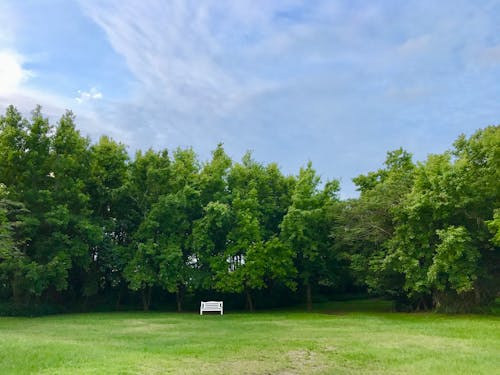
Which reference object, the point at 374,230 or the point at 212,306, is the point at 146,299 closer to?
the point at 212,306

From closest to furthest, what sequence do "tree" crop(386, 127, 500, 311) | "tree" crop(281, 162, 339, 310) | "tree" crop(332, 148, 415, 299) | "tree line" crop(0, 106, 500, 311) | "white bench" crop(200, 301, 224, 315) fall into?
"tree" crop(386, 127, 500, 311), "tree line" crop(0, 106, 500, 311), "tree" crop(332, 148, 415, 299), "white bench" crop(200, 301, 224, 315), "tree" crop(281, 162, 339, 310)

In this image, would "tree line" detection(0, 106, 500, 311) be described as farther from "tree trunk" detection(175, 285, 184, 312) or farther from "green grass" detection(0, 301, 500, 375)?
"green grass" detection(0, 301, 500, 375)

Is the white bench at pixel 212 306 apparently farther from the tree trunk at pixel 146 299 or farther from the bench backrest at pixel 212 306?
the tree trunk at pixel 146 299

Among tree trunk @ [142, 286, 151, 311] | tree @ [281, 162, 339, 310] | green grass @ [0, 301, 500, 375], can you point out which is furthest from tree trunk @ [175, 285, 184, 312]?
green grass @ [0, 301, 500, 375]

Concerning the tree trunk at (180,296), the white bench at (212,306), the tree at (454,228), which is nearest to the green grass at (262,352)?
the tree at (454,228)

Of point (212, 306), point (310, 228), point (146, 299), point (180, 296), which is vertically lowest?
point (212, 306)

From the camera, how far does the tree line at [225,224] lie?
24016 mm

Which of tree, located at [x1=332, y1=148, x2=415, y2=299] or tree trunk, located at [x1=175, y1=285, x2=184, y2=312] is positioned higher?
tree, located at [x1=332, y1=148, x2=415, y2=299]

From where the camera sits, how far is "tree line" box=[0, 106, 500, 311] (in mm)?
24016

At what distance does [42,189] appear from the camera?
94.8 feet

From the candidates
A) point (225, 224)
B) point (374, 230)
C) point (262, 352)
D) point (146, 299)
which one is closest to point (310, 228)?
point (374, 230)

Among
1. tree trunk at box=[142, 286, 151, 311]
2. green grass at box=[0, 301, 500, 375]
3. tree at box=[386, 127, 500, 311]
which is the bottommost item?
green grass at box=[0, 301, 500, 375]

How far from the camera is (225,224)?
3178 centimetres

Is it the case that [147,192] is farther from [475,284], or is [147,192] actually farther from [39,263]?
[475,284]
